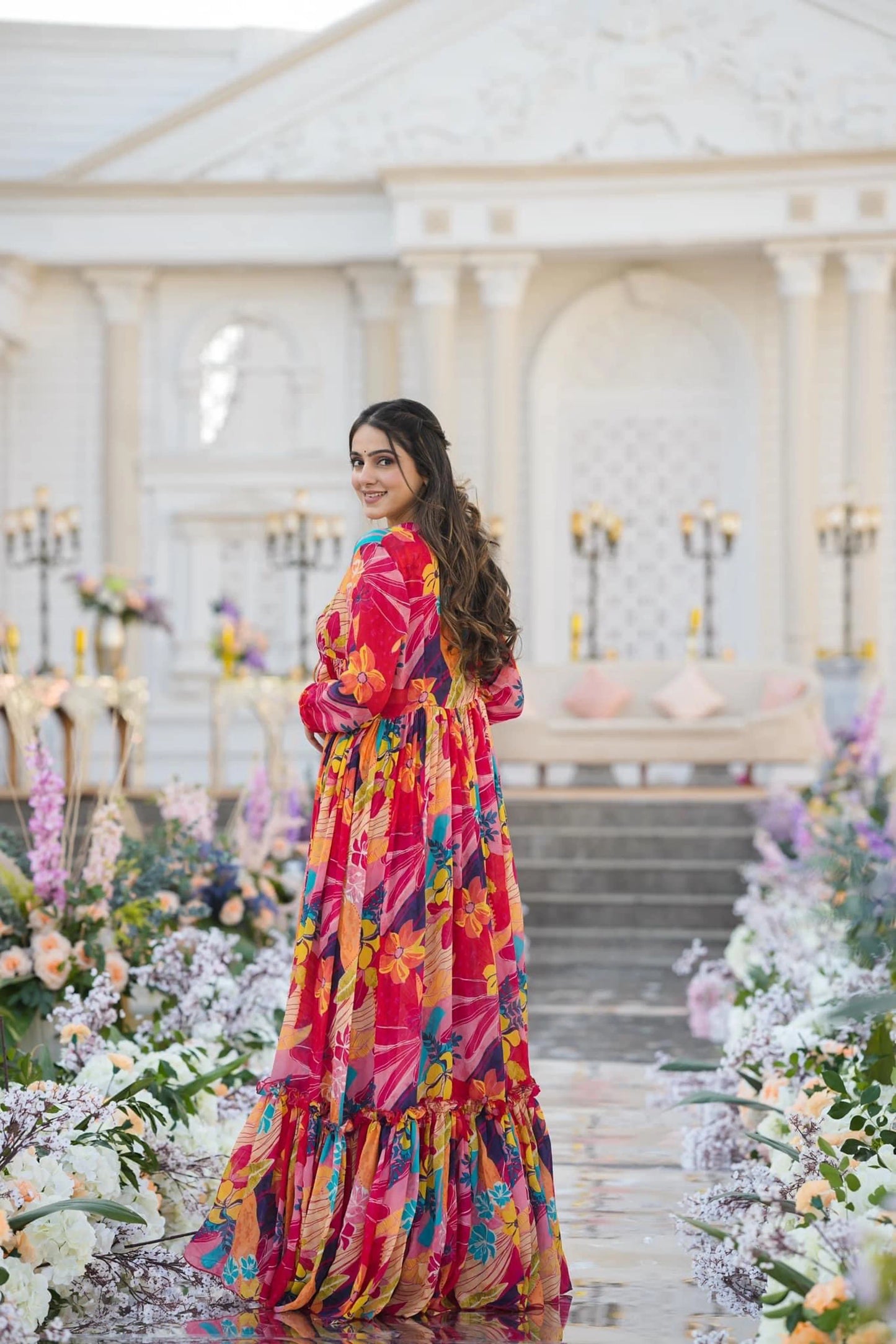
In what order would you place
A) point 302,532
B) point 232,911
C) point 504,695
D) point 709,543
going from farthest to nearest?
point 709,543 → point 302,532 → point 232,911 → point 504,695

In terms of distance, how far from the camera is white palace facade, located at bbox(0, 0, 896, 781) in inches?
597

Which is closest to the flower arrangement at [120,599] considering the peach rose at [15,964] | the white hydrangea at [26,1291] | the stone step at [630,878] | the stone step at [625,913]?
the stone step at [630,878]

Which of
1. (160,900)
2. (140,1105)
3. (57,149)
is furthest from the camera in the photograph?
(57,149)

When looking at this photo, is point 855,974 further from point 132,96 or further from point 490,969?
point 132,96

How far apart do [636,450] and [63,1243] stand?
1436 centimetres

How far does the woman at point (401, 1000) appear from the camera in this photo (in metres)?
2.94

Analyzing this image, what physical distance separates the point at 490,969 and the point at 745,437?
45.2 ft

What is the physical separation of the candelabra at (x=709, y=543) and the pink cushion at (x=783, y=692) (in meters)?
1.30

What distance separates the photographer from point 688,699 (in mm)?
12758

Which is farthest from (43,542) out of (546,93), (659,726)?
(546,93)

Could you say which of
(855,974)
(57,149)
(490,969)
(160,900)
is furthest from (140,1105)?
(57,149)

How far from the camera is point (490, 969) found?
305 cm

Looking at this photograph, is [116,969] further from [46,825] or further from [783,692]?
[783,692]

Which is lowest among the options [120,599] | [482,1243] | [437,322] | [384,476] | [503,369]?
[482,1243]
